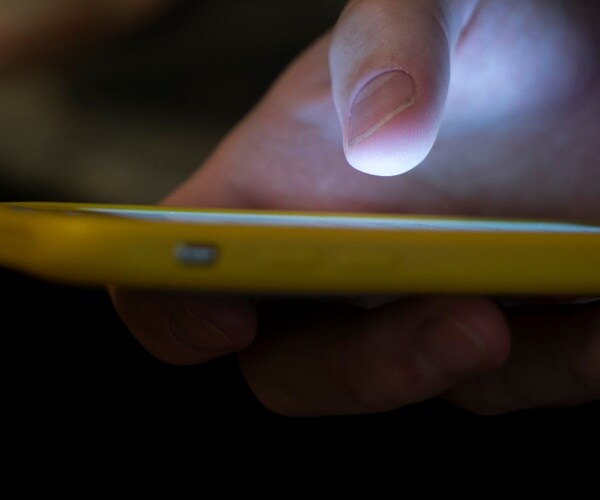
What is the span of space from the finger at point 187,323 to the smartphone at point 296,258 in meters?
0.17

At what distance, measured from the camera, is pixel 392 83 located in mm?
607

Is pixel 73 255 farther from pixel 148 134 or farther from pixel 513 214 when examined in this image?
pixel 148 134

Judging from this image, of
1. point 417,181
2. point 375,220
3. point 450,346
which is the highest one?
point 417,181

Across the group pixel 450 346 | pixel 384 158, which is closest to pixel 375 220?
pixel 384 158

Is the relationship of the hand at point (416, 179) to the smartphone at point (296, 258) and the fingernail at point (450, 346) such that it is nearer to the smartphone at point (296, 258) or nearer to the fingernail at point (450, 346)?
the fingernail at point (450, 346)

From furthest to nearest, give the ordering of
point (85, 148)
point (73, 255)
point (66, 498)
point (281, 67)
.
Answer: point (281, 67) → point (85, 148) → point (66, 498) → point (73, 255)

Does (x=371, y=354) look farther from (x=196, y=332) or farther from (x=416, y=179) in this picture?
(x=416, y=179)

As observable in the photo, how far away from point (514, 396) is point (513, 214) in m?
0.26

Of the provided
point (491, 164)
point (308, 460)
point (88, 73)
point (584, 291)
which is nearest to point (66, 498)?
point (308, 460)

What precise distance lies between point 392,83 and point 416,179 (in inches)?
11.2

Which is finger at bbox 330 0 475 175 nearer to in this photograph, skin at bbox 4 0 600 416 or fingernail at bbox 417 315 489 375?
skin at bbox 4 0 600 416

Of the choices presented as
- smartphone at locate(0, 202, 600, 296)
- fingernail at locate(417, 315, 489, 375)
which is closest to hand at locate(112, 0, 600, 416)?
fingernail at locate(417, 315, 489, 375)

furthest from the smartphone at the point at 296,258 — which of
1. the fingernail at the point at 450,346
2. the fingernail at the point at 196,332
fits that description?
the fingernail at the point at 196,332

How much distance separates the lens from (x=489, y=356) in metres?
0.52
